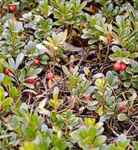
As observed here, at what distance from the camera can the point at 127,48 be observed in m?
2.14

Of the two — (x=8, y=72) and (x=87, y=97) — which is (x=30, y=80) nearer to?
(x=8, y=72)

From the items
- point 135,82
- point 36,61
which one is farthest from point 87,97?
point 36,61

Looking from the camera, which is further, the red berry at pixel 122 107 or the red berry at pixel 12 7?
the red berry at pixel 12 7

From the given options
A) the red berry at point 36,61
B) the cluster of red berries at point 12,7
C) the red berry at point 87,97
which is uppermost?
the cluster of red berries at point 12,7

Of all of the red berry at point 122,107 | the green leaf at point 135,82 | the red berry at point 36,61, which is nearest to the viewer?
the red berry at point 122,107

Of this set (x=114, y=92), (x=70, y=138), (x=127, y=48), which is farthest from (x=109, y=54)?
(x=70, y=138)

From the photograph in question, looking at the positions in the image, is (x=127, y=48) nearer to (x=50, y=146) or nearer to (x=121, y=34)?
(x=121, y=34)

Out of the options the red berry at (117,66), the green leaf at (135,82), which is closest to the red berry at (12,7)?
the red berry at (117,66)

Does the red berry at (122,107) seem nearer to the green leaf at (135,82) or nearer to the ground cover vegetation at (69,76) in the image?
the ground cover vegetation at (69,76)

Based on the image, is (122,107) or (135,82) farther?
(135,82)

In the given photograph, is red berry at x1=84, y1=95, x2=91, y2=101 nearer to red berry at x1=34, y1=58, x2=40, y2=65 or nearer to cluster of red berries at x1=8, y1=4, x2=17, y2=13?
red berry at x1=34, y1=58, x2=40, y2=65

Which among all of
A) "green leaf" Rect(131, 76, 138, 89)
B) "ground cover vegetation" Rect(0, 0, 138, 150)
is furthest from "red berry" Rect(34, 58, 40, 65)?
"green leaf" Rect(131, 76, 138, 89)

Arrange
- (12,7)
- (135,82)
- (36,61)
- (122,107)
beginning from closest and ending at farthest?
(122,107)
(135,82)
(36,61)
(12,7)

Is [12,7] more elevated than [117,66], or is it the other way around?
[12,7]
